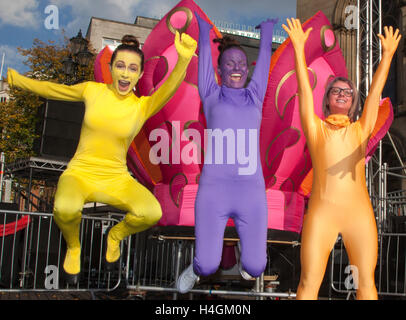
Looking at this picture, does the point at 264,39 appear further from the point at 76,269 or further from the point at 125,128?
the point at 76,269

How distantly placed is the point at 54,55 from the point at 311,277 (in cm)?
1338

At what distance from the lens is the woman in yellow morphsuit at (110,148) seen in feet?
11.2

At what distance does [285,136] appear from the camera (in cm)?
412

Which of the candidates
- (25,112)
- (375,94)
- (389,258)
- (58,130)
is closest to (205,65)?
(375,94)

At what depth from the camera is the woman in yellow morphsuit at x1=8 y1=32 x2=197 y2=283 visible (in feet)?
11.2

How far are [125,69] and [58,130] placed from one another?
5507mm

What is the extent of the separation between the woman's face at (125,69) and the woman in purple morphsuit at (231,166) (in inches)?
20.3

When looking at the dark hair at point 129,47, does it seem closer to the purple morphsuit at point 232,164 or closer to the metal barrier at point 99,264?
the purple morphsuit at point 232,164

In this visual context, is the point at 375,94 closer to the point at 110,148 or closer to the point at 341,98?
the point at 341,98

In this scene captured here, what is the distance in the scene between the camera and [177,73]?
3557mm

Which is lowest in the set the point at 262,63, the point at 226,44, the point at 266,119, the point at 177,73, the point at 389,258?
the point at 389,258

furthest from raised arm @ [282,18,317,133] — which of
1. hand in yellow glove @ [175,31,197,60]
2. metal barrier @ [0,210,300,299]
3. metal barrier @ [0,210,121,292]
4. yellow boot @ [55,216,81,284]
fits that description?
metal barrier @ [0,210,121,292]

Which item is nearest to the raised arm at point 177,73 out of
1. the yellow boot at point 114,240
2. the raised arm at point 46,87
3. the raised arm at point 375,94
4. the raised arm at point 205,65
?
the raised arm at point 205,65
